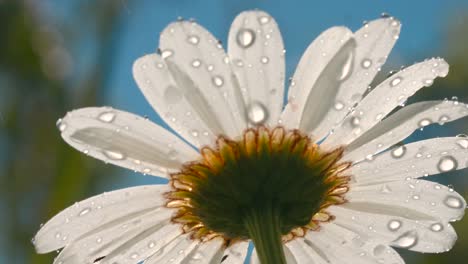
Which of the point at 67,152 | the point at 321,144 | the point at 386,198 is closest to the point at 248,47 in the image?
the point at 321,144

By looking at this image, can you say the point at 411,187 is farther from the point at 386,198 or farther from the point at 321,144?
the point at 321,144

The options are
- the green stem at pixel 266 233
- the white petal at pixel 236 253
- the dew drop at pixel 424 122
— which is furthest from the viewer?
the white petal at pixel 236 253

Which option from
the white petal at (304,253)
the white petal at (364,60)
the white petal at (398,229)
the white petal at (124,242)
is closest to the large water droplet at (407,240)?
the white petal at (398,229)

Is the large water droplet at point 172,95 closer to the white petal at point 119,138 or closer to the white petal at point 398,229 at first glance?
the white petal at point 119,138

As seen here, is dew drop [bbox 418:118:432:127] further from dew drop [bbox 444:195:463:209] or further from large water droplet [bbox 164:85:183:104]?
large water droplet [bbox 164:85:183:104]

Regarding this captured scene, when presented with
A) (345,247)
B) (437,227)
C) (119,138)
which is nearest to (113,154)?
(119,138)

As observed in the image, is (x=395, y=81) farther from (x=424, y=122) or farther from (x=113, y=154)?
(x=113, y=154)

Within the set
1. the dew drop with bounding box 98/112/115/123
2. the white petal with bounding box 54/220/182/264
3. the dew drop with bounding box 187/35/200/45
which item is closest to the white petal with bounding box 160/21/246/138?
the dew drop with bounding box 187/35/200/45

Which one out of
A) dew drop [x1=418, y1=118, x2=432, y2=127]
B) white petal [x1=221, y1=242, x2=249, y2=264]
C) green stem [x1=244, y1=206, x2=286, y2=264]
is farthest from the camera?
white petal [x1=221, y1=242, x2=249, y2=264]
